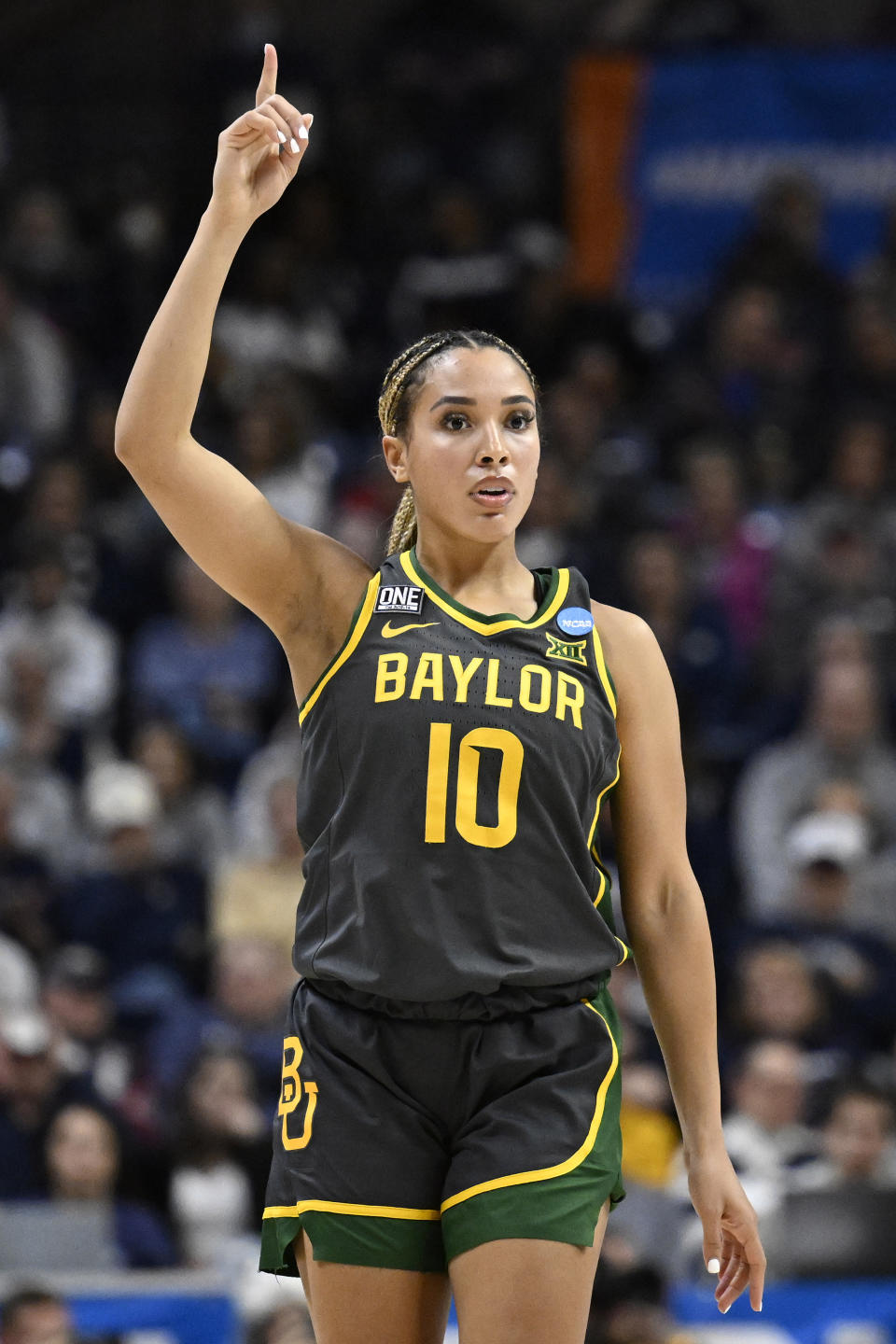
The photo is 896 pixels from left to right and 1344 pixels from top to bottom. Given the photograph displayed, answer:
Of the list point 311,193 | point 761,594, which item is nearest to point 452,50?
point 311,193

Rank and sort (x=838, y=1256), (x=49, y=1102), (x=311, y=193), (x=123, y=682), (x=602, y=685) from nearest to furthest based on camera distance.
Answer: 1. (x=602, y=685)
2. (x=838, y=1256)
3. (x=49, y=1102)
4. (x=123, y=682)
5. (x=311, y=193)

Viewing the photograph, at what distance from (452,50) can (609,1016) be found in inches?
353

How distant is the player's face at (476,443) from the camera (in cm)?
299

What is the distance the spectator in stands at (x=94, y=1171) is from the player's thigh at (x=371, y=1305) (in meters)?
3.41

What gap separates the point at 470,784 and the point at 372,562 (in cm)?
274

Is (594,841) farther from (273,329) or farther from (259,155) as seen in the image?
(273,329)

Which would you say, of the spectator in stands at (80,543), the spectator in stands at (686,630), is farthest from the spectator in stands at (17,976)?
the spectator in stands at (686,630)

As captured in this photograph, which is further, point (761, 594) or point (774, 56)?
point (774, 56)

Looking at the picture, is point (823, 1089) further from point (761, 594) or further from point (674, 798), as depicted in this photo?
point (674, 798)

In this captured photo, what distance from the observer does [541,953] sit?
282cm

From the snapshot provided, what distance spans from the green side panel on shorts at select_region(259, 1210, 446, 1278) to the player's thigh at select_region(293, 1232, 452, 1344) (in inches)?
0.4

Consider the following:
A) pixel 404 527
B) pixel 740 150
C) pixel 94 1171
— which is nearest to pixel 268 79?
pixel 404 527

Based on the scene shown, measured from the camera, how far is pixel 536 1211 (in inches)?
108

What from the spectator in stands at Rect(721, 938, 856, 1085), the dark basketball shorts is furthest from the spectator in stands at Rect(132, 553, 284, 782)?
the dark basketball shorts
